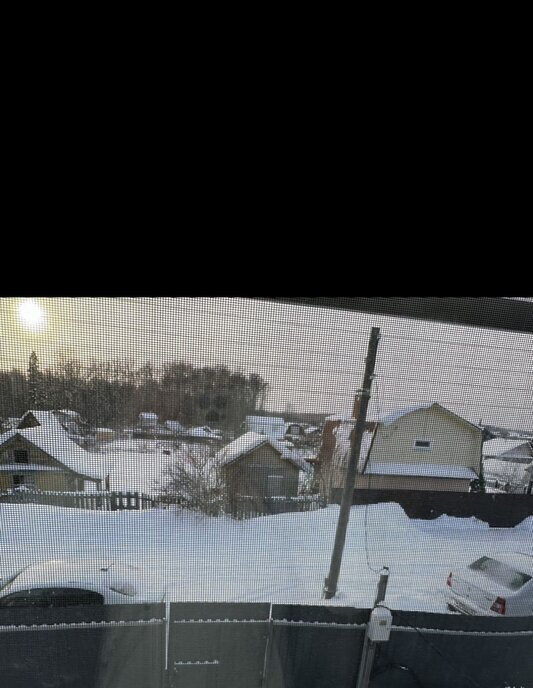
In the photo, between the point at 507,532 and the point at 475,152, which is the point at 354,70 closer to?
the point at 475,152

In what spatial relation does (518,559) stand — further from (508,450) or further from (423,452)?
(423,452)

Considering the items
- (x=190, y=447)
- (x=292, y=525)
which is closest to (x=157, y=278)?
(x=190, y=447)

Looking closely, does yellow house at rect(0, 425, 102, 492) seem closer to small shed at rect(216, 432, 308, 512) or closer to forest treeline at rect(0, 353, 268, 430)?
forest treeline at rect(0, 353, 268, 430)

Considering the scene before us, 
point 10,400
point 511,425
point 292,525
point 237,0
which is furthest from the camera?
point 292,525

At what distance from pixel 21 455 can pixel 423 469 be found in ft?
2.46

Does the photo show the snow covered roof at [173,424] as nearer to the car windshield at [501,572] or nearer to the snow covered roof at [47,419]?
the snow covered roof at [47,419]

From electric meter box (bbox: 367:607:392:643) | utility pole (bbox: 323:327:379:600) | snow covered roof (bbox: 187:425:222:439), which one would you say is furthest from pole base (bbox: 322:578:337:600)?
snow covered roof (bbox: 187:425:222:439)

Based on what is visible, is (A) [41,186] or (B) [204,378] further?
(B) [204,378]

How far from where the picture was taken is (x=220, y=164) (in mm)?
269

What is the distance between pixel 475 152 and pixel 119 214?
1.01 ft

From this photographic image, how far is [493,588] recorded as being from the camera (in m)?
0.93

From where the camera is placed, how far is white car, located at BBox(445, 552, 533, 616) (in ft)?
2.89

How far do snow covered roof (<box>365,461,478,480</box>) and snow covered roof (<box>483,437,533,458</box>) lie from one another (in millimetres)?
56

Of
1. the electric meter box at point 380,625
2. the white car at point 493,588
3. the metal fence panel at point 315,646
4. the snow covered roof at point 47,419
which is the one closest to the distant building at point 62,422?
the snow covered roof at point 47,419
